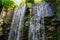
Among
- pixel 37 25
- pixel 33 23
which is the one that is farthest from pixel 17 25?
pixel 37 25

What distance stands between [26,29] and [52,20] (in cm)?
112

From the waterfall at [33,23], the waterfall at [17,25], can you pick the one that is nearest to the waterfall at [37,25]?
the waterfall at [33,23]

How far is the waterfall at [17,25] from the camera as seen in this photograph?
771 centimetres

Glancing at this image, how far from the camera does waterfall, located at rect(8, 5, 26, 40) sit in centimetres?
771

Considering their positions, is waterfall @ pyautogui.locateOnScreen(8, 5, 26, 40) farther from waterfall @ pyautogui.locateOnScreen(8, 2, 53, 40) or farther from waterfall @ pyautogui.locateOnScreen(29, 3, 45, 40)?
waterfall @ pyautogui.locateOnScreen(29, 3, 45, 40)

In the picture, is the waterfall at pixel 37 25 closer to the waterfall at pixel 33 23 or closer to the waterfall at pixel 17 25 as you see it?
the waterfall at pixel 33 23

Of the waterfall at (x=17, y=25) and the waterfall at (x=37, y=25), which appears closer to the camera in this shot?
the waterfall at (x=37, y=25)

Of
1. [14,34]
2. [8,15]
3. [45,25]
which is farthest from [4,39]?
[45,25]

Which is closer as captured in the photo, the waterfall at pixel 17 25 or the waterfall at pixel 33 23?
the waterfall at pixel 33 23

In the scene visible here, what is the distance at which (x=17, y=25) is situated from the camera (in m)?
8.04

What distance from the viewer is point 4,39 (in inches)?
322

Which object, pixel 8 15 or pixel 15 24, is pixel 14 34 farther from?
pixel 8 15

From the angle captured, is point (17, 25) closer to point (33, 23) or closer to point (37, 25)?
point (33, 23)

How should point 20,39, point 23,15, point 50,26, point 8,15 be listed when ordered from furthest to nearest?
point 8,15, point 23,15, point 20,39, point 50,26
